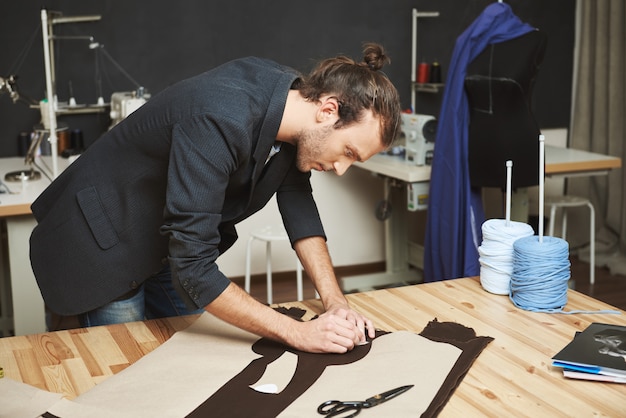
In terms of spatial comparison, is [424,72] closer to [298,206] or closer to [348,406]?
[298,206]

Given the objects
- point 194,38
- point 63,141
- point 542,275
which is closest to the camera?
point 542,275

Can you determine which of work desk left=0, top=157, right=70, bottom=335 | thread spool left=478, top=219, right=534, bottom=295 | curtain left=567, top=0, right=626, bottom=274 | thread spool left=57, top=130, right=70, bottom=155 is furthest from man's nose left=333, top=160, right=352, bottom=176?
curtain left=567, top=0, right=626, bottom=274

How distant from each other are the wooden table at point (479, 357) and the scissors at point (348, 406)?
112 millimetres

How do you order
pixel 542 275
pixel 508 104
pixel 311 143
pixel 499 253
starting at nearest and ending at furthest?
pixel 311 143
pixel 542 275
pixel 499 253
pixel 508 104

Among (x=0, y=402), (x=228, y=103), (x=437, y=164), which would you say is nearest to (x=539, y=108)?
(x=437, y=164)

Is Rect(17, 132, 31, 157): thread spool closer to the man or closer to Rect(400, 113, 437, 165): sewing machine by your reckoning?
Rect(400, 113, 437, 165): sewing machine

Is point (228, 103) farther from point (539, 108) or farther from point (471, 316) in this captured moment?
point (539, 108)

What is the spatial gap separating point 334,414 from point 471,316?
2.03ft

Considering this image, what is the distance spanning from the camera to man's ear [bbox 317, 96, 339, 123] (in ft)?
5.54

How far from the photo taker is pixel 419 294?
2.03 meters

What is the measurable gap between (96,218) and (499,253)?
0.96 meters

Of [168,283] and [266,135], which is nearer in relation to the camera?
[266,135]

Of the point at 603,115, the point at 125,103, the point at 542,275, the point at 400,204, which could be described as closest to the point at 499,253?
the point at 542,275

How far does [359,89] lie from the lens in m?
1.67
